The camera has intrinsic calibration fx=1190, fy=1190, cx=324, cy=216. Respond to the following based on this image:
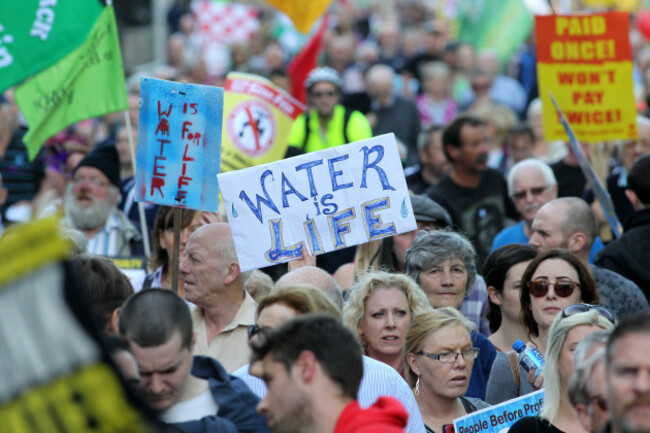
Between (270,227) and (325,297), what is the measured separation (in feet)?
4.82

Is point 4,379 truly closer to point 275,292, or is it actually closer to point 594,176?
point 275,292

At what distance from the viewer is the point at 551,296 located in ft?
21.1

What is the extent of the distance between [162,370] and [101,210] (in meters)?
5.01

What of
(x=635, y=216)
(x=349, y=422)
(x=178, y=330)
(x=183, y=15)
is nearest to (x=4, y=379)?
(x=349, y=422)

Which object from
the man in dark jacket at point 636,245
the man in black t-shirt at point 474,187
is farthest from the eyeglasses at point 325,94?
the man in dark jacket at point 636,245

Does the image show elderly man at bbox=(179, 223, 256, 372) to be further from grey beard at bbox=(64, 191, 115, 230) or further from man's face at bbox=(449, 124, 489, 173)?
man's face at bbox=(449, 124, 489, 173)

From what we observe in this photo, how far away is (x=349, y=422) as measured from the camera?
4.00m

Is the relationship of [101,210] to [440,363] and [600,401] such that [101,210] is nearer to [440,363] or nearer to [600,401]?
[440,363]

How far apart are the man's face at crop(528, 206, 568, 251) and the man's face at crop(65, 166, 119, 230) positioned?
3.51 metres

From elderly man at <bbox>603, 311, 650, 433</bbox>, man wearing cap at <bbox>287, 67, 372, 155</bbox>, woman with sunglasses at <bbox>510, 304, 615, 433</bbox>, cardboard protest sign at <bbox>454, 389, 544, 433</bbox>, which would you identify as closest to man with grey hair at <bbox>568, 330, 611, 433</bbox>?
elderly man at <bbox>603, 311, 650, 433</bbox>

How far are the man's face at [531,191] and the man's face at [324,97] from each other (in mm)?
2494

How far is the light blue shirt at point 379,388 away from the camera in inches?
212

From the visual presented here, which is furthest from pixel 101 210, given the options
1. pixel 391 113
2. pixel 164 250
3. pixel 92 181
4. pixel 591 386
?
pixel 591 386

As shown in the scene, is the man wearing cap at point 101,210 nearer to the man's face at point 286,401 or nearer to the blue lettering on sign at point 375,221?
the blue lettering on sign at point 375,221
